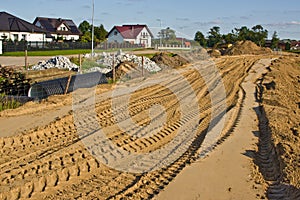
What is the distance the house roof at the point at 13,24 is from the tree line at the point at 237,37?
40.6 metres

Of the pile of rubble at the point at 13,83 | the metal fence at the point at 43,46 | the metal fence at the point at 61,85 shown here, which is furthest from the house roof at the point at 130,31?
the pile of rubble at the point at 13,83

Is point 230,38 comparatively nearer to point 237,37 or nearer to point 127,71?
point 237,37

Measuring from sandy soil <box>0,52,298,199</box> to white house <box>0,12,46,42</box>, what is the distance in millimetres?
45425

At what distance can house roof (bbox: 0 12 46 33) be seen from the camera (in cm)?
5938

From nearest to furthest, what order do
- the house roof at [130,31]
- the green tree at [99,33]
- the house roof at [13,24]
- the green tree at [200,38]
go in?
the house roof at [13,24] < the green tree at [99,33] < the house roof at [130,31] < the green tree at [200,38]

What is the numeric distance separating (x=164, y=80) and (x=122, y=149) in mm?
15341

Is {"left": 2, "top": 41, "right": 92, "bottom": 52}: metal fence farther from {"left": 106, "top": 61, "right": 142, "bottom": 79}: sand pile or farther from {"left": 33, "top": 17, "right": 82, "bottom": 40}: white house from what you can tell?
{"left": 106, "top": 61, "right": 142, "bottom": 79}: sand pile

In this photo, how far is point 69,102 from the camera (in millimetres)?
15758

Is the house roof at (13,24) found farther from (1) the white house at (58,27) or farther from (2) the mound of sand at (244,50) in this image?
(2) the mound of sand at (244,50)

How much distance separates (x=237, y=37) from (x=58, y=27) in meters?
37.9

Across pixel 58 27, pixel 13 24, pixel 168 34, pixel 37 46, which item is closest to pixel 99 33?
pixel 58 27

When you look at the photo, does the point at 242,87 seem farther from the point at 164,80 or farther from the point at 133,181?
the point at 133,181

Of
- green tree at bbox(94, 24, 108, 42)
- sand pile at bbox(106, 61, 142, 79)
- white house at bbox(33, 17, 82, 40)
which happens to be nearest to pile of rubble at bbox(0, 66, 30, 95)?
sand pile at bbox(106, 61, 142, 79)

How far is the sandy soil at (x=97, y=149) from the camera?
24.6 ft
